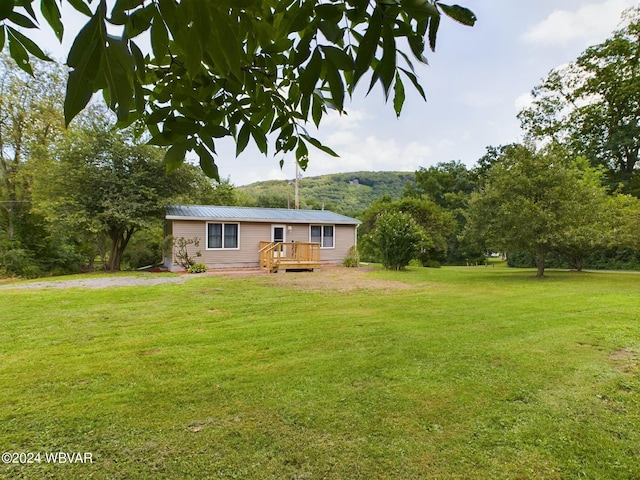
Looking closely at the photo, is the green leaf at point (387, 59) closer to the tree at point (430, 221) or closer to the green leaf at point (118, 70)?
the green leaf at point (118, 70)

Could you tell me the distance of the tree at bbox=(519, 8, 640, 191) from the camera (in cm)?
1953

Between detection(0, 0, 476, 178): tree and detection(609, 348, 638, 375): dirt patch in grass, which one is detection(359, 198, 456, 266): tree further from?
detection(0, 0, 476, 178): tree

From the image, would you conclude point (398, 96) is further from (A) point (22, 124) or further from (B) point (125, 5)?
(A) point (22, 124)

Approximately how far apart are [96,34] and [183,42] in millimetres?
141

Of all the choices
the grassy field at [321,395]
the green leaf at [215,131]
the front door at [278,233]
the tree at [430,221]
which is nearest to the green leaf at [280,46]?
the green leaf at [215,131]

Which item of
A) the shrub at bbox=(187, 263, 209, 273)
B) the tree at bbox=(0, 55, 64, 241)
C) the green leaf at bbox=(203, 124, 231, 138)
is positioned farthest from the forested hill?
the green leaf at bbox=(203, 124, 231, 138)

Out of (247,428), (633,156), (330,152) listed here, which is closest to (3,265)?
(247,428)

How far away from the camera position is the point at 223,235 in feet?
45.8

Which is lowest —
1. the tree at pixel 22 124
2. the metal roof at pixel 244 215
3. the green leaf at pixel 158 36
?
the green leaf at pixel 158 36

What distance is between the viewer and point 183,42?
621 millimetres

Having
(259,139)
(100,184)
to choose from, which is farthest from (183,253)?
Result: (259,139)

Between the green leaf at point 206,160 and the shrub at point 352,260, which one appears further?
the shrub at point 352,260

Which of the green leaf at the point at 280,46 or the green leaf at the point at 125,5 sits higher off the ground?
the green leaf at the point at 280,46

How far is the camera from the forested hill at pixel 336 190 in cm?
4169
